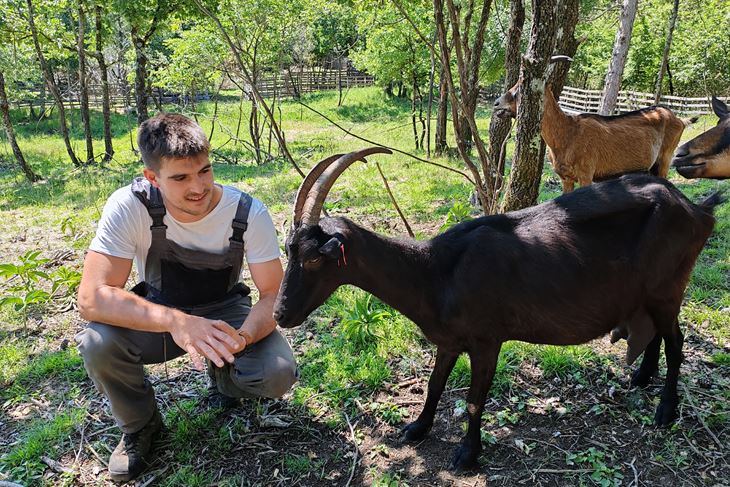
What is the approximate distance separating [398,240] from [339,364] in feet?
4.30

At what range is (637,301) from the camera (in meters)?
3.20

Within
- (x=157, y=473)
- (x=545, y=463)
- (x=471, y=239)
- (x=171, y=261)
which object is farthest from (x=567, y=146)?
(x=157, y=473)

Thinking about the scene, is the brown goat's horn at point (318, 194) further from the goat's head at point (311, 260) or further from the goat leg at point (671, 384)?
the goat leg at point (671, 384)

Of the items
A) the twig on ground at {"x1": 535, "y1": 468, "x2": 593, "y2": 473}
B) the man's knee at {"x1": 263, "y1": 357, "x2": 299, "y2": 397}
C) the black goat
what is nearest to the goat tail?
the black goat

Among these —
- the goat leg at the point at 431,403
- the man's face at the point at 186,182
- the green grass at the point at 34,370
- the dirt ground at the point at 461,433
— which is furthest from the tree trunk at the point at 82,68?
the goat leg at the point at 431,403

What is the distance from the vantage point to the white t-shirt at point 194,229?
10.1 ft

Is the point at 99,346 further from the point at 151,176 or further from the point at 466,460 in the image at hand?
the point at 466,460

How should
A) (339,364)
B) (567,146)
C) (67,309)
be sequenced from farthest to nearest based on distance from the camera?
(567,146) < (67,309) < (339,364)

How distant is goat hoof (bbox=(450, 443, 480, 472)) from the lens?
301cm

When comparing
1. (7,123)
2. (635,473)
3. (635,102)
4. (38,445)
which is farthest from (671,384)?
(635,102)

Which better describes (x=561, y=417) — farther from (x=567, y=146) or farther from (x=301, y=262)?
(x=567, y=146)

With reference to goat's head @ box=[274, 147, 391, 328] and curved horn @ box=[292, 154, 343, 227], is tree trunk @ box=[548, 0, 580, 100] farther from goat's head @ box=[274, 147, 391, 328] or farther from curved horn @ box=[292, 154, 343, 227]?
goat's head @ box=[274, 147, 391, 328]

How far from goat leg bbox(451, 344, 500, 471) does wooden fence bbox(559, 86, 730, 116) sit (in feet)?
55.2

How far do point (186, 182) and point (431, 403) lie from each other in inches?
79.0
